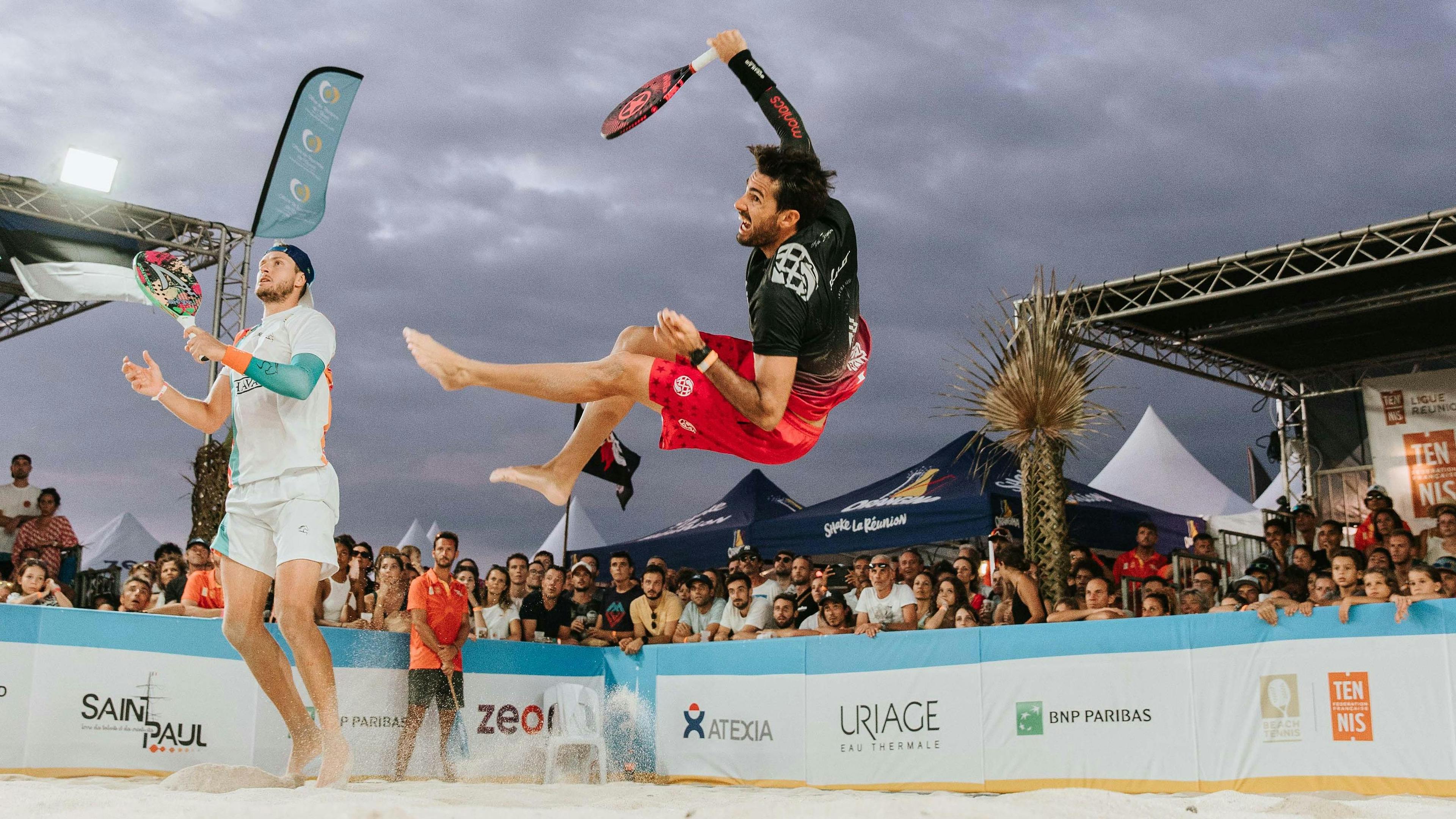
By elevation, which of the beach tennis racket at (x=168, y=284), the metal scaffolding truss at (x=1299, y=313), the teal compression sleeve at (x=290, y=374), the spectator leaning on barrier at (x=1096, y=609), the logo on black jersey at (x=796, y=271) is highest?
the metal scaffolding truss at (x=1299, y=313)

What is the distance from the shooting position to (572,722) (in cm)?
876

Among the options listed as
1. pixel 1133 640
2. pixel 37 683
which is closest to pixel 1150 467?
pixel 1133 640

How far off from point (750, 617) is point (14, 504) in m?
7.41

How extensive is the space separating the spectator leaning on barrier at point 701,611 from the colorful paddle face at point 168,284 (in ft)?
17.1

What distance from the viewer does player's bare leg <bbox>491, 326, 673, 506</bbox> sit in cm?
436

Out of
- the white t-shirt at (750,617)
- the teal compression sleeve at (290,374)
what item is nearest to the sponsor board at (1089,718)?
the white t-shirt at (750,617)

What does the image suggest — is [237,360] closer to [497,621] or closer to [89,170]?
[497,621]

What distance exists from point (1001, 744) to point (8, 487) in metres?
9.69

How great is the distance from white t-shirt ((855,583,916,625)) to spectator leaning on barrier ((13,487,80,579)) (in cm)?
755

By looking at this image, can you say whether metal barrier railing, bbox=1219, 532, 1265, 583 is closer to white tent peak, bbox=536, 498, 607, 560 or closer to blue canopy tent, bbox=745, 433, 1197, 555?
blue canopy tent, bbox=745, 433, 1197, 555

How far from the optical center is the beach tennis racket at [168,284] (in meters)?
Result: 5.09

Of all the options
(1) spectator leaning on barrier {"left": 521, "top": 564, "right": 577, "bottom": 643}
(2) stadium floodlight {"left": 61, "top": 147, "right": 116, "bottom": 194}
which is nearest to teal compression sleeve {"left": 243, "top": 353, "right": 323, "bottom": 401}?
(1) spectator leaning on barrier {"left": 521, "top": 564, "right": 577, "bottom": 643}

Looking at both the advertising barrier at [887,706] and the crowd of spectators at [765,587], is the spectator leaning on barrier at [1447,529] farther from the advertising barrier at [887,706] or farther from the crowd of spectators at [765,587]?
the advertising barrier at [887,706]

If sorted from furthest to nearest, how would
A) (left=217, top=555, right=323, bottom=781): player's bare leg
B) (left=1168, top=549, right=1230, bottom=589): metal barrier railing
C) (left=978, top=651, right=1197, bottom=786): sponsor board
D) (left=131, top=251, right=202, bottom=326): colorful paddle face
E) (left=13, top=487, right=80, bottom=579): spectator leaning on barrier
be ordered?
1. (left=13, top=487, right=80, bottom=579): spectator leaning on barrier
2. (left=1168, top=549, right=1230, bottom=589): metal barrier railing
3. (left=978, top=651, right=1197, bottom=786): sponsor board
4. (left=131, top=251, right=202, bottom=326): colorful paddle face
5. (left=217, top=555, right=323, bottom=781): player's bare leg
